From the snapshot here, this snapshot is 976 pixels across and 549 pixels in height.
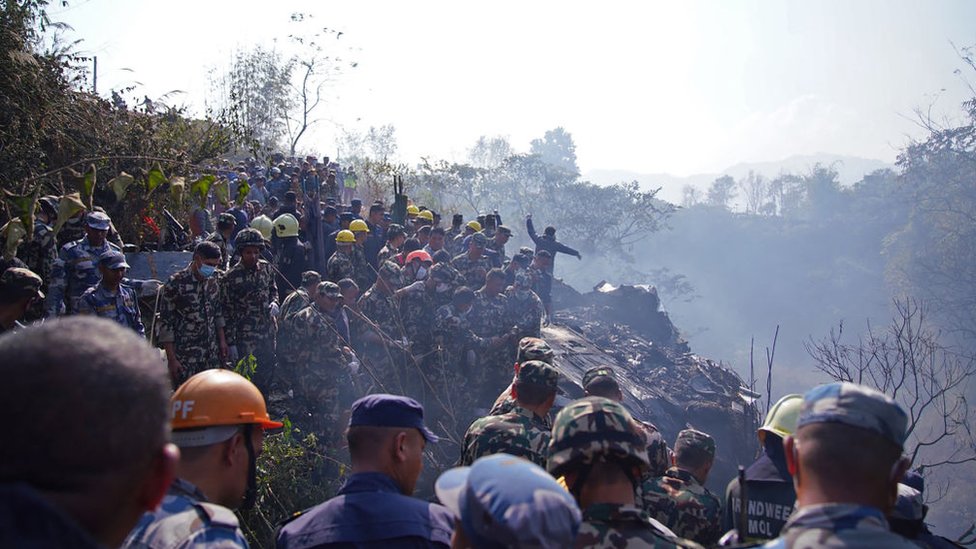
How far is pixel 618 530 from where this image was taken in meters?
2.42

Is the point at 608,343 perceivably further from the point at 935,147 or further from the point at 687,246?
the point at 687,246

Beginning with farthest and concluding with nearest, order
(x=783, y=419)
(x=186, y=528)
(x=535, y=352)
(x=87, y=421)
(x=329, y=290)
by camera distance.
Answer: (x=329, y=290) < (x=535, y=352) < (x=783, y=419) < (x=186, y=528) < (x=87, y=421)

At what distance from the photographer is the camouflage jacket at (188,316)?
644cm

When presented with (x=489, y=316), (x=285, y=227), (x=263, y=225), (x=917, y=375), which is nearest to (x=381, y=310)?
(x=489, y=316)

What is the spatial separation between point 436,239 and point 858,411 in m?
8.39

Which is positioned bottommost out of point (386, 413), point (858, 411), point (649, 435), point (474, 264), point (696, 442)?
point (649, 435)

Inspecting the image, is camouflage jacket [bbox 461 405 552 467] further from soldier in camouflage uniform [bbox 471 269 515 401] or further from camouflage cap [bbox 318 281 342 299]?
soldier in camouflage uniform [bbox 471 269 515 401]

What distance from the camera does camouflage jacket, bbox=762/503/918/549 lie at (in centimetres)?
182

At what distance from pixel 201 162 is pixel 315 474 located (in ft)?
18.5

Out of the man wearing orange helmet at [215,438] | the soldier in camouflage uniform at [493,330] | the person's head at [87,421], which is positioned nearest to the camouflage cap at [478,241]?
the soldier in camouflage uniform at [493,330]

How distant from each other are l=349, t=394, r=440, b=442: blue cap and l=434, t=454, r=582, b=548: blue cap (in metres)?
1.02

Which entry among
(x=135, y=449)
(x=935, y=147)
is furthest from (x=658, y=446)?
(x=935, y=147)

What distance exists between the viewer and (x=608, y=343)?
1800cm

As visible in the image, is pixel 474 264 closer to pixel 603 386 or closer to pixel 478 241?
pixel 478 241
